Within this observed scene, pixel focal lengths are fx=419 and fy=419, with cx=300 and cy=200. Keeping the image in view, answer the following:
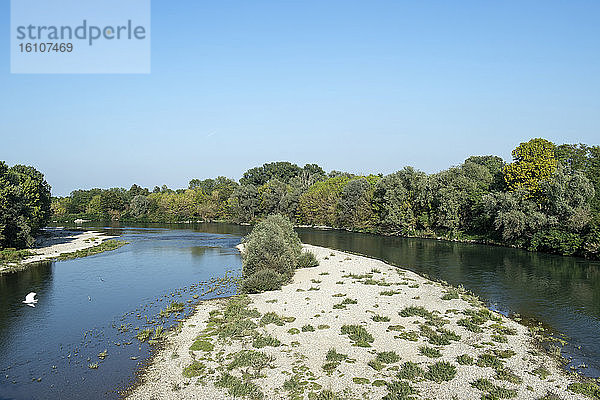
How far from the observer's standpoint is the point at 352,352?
1833cm

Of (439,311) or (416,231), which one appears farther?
(416,231)

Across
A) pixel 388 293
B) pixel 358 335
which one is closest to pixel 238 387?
pixel 358 335

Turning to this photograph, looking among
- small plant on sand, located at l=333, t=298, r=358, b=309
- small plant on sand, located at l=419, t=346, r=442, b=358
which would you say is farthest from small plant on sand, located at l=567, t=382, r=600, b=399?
small plant on sand, located at l=333, t=298, r=358, b=309

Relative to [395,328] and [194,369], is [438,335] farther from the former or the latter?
[194,369]

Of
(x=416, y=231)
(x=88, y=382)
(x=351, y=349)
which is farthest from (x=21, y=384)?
(x=416, y=231)

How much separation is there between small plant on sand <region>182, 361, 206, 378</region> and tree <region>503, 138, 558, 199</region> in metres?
51.2

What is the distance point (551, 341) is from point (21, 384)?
23691mm

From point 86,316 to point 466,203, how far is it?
57.2 meters

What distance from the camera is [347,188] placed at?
296 ft

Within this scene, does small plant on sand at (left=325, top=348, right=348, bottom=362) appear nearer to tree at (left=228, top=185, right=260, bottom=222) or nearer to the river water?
the river water

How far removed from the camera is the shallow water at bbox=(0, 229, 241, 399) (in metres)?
17.2

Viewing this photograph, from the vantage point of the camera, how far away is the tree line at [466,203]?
1965 inches

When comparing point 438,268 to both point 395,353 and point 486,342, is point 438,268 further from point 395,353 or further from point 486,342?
point 395,353

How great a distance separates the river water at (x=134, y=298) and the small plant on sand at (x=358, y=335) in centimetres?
872
